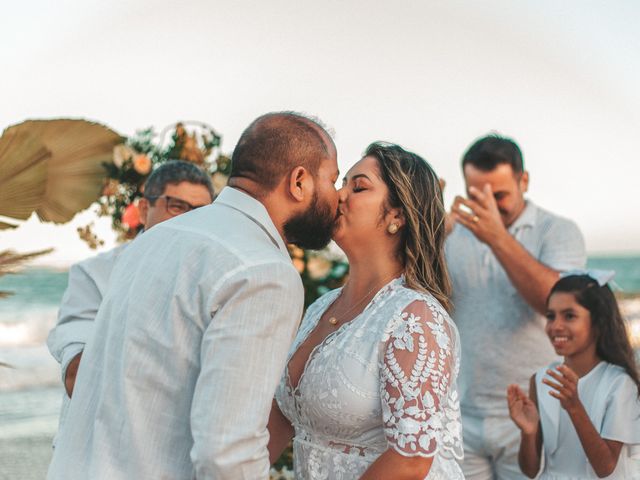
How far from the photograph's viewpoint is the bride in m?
2.54

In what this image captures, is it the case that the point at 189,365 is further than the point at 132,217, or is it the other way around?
the point at 132,217

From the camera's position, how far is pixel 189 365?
2.13 meters

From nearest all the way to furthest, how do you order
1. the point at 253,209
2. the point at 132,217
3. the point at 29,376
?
the point at 253,209, the point at 132,217, the point at 29,376

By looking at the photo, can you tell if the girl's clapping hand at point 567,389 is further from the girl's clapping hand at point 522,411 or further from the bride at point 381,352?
the bride at point 381,352

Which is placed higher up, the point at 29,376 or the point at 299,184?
the point at 299,184

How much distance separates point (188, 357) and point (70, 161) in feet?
8.46

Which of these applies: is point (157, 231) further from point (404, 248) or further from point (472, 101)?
point (472, 101)

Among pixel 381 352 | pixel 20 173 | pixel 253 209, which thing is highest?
pixel 253 209

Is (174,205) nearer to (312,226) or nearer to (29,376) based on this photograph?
(312,226)

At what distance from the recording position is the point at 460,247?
4828 millimetres

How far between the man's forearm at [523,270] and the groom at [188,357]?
2.38 meters

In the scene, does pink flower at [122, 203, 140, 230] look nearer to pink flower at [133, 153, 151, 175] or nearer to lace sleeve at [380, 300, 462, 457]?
pink flower at [133, 153, 151, 175]

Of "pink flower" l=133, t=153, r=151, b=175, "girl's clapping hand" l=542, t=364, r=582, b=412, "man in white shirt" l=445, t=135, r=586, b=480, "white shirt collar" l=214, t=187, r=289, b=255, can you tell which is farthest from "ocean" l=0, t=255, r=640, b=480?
"white shirt collar" l=214, t=187, r=289, b=255

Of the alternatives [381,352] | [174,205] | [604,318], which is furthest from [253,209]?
[604,318]
